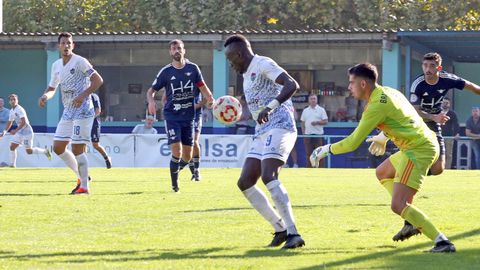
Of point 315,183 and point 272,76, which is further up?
point 272,76

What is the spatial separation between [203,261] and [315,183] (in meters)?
12.2

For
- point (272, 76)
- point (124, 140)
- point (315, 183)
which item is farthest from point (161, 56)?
point (272, 76)

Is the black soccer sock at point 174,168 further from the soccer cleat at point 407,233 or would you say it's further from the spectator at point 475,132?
the spectator at point 475,132

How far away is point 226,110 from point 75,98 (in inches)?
84.6

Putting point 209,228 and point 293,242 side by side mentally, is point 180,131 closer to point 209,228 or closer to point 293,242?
point 209,228

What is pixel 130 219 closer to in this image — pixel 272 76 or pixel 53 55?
pixel 272 76

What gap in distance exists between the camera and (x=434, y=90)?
15.0m

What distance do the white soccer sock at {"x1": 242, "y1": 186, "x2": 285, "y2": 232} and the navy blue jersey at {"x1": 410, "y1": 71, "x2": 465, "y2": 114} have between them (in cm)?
511

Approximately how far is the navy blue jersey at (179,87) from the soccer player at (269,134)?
754cm

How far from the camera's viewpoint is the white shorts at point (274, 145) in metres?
10.4

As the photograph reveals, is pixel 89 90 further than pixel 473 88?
Yes

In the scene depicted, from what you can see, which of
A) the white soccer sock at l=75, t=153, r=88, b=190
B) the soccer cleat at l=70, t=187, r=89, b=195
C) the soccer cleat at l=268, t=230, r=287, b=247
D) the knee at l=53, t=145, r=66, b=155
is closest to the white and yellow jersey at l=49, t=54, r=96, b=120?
the knee at l=53, t=145, r=66, b=155

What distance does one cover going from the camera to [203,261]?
30.3 feet

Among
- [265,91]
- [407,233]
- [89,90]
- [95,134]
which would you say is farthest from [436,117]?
[95,134]
